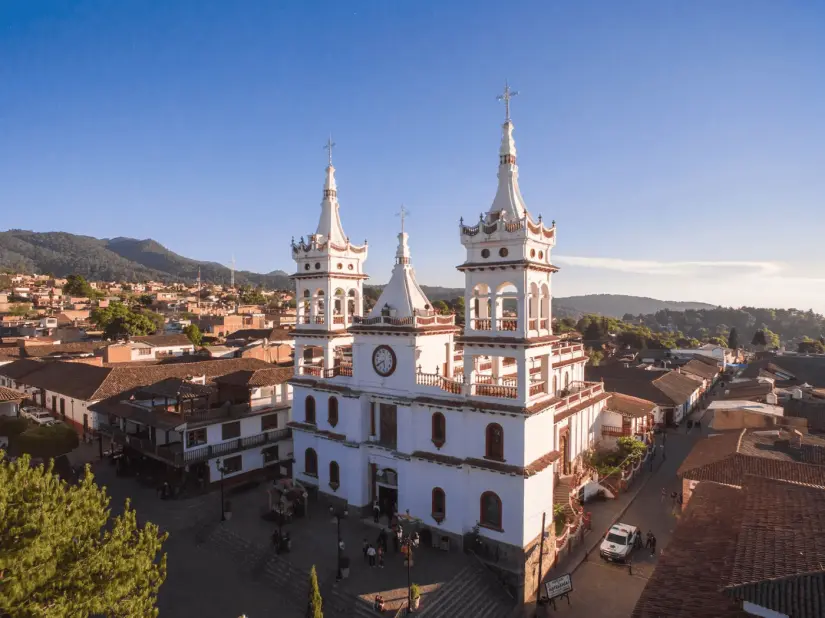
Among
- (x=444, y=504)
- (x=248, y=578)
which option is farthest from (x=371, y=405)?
(x=248, y=578)

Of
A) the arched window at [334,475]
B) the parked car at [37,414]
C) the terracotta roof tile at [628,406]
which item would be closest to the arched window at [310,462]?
the arched window at [334,475]

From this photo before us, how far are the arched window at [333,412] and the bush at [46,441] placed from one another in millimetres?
16693

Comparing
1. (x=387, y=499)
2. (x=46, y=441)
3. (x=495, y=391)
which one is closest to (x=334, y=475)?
(x=387, y=499)

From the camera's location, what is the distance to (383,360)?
2684 centimetres

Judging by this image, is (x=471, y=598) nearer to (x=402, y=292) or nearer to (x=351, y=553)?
(x=351, y=553)

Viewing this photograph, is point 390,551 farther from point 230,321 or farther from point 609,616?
point 230,321

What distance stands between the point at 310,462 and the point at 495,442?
1245 centimetres

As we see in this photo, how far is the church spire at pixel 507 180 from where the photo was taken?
78.2ft

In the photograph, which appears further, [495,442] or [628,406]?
[628,406]

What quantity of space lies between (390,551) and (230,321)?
78963 mm

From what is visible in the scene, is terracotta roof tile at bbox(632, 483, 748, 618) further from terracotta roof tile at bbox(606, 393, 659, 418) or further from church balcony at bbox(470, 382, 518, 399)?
terracotta roof tile at bbox(606, 393, 659, 418)

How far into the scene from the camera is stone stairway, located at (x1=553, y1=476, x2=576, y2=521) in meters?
26.3

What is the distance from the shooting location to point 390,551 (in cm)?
2411

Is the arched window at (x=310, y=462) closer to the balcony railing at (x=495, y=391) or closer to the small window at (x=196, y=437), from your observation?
the small window at (x=196, y=437)
